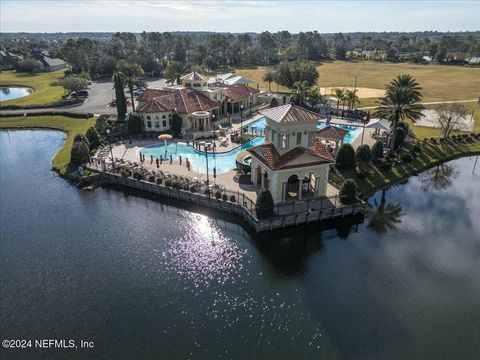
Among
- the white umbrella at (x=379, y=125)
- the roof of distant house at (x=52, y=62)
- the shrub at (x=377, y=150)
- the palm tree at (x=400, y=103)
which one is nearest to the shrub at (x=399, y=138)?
the palm tree at (x=400, y=103)

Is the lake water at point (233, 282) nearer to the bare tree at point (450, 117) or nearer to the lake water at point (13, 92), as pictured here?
the bare tree at point (450, 117)

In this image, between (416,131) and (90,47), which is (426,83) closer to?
(416,131)

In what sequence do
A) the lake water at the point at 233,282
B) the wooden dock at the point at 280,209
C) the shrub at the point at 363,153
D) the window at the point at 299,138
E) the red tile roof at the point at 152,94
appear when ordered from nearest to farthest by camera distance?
the lake water at the point at 233,282 → the wooden dock at the point at 280,209 → the window at the point at 299,138 → the shrub at the point at 363,153 → the red tile roof at the point at 152,94

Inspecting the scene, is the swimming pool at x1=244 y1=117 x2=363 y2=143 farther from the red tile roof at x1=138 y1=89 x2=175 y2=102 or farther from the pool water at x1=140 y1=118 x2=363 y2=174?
the red tile roof at x1=138 y1=89 x2=175 y2=102

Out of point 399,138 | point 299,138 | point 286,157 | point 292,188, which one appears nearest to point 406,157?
point 399,138

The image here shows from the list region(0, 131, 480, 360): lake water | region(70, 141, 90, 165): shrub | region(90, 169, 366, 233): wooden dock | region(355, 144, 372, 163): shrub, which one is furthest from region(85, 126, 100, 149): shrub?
region(355, 144, 372, 163): shrub

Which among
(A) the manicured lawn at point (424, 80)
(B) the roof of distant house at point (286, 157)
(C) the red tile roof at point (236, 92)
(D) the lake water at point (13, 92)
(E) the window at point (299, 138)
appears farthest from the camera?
(D) the lake water at point (13, 92)
